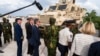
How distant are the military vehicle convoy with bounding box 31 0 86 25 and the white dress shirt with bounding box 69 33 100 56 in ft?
58.9

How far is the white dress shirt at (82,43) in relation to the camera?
17.9 ft

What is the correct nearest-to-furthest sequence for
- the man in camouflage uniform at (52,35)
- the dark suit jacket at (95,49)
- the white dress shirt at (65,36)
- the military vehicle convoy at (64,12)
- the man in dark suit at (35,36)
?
the dark suit jacket at (95,49) < the white dress shirt at (65,36) < the man in camouflage uniform at (52,35) < the man in dark suit at (35,36) < the military vehicle convoy at (64,12)

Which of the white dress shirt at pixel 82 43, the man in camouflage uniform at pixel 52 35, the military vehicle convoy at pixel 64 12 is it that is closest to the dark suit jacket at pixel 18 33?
the man in camouflage uniform at pixel 52 35

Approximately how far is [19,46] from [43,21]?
13708mm

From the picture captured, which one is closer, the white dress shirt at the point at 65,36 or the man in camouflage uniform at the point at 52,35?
the white dress shirt at the point at 65,36

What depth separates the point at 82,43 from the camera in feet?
18.3

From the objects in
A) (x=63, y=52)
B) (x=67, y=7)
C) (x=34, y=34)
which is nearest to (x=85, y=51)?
(x=63, y=52)

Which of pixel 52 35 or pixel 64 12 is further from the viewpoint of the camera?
pixel 64 12

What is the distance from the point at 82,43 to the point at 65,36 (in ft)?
9.51

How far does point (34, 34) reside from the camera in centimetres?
963

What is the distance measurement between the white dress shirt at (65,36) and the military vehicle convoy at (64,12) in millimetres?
14987

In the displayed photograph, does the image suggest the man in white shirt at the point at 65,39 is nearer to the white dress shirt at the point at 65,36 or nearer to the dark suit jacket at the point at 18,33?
the white dress shirt at the point at 65,36

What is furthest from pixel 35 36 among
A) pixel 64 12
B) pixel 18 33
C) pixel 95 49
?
pixel 64 12

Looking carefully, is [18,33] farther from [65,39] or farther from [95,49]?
[95,49]
